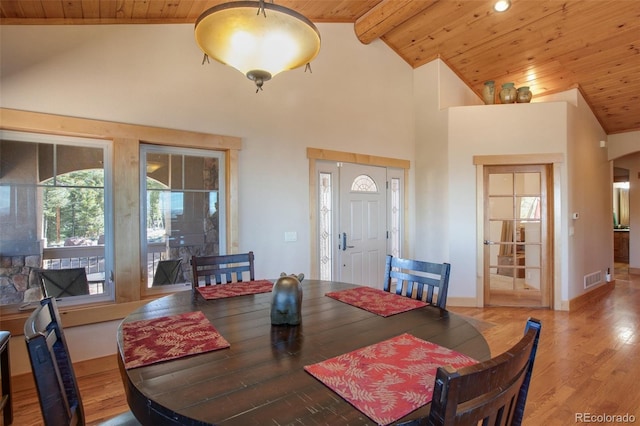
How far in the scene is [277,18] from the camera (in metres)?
1.47

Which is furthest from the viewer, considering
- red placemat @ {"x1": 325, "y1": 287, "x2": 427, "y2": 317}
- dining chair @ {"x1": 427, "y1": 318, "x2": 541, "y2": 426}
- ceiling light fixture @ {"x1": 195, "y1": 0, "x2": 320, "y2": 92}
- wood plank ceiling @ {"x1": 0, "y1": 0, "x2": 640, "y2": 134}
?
wood plank ceiling @ {"x1": 0, "y1": 0, "x2": 640, "y2": 134}


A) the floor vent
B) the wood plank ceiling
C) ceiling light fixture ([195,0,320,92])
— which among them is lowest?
the floor vent

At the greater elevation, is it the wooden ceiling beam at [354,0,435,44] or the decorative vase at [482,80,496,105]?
the wooden ceiling beam at [354,0,435,44]

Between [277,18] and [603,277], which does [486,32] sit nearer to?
[277,18]

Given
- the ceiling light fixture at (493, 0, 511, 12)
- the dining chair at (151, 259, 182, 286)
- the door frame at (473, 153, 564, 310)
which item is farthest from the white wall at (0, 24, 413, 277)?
the ceiling light fixture at (493, 0, 511, 12)

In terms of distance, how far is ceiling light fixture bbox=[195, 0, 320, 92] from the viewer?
1.44m

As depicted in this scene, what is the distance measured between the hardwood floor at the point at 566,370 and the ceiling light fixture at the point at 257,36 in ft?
7.85

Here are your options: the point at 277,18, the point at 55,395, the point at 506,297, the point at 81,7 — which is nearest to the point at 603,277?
the point at 506,297

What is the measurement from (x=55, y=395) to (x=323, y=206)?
3306mm

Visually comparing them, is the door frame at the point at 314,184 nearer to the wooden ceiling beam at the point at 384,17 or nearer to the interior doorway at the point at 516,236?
the wooden ceiling beam at the point at 384,17

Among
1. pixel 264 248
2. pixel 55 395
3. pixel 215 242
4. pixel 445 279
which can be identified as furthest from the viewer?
pixel 264 248

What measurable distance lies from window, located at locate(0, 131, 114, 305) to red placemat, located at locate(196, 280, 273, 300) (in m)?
1.29

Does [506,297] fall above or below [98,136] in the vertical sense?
below

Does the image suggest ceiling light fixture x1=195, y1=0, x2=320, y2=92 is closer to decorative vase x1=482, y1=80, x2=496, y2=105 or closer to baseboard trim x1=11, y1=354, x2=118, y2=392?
baseboard trim x1=11, y1=354, x2=118, y2=392
